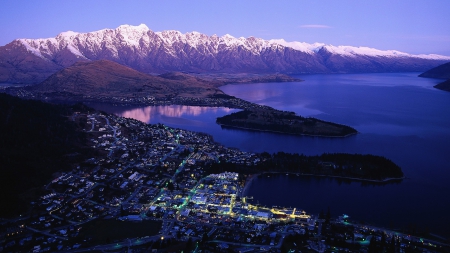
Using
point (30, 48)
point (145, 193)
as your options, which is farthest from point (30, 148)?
point (30, 48)

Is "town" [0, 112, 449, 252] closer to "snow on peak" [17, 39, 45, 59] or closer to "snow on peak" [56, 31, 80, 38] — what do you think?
"snow on peak" [17, 39, 45, 59]

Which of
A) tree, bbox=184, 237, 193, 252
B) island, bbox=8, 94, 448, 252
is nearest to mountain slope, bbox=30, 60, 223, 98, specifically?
island, bbox=8, 94, 448, 252

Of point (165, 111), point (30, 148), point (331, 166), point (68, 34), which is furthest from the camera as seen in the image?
point (68, 34)

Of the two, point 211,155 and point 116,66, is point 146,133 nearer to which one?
point 211,155

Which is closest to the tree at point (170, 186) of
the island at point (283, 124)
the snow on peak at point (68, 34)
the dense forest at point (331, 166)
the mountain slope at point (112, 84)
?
the dense forest at point (331, 166)

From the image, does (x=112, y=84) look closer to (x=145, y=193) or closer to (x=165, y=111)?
(x=165, y=111)

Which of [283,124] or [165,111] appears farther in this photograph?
[165,111]
